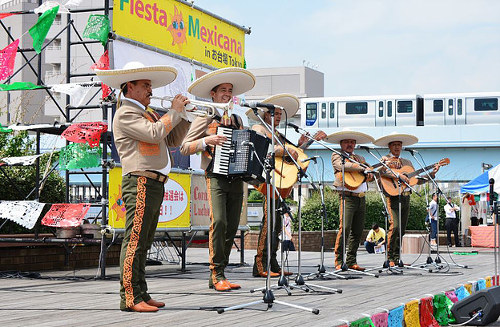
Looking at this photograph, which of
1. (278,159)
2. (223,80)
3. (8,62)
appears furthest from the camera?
(8,62)

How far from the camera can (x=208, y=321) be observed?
5820 mm

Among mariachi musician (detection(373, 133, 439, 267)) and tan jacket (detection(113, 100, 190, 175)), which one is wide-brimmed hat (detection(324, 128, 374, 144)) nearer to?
mariachi musician (detection(373, 133, 439, 267))

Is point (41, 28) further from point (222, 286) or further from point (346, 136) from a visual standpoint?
point (346, 136)

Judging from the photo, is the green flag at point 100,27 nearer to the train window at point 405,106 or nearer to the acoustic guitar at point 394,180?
the acoustic guitar at point 394,180

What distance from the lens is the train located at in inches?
1464

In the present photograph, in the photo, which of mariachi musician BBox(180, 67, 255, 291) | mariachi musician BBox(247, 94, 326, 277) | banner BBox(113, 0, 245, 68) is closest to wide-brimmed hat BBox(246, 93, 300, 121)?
mariachi musician BBox(247, 94, 326, 277)

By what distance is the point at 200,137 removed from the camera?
7797 mm

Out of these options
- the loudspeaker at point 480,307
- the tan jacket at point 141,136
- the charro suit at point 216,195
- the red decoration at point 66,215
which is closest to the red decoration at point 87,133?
the red decoration at point 66,215

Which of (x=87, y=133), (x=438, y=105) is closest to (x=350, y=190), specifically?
(x=87, y=133)

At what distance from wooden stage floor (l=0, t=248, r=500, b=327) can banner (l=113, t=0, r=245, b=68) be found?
128 inches

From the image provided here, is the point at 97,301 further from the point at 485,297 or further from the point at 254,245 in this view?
the point at 254,245

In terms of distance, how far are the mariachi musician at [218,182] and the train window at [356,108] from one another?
31141 millimetres

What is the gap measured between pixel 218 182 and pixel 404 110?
31.4 metres

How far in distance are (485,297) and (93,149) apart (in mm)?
5104
